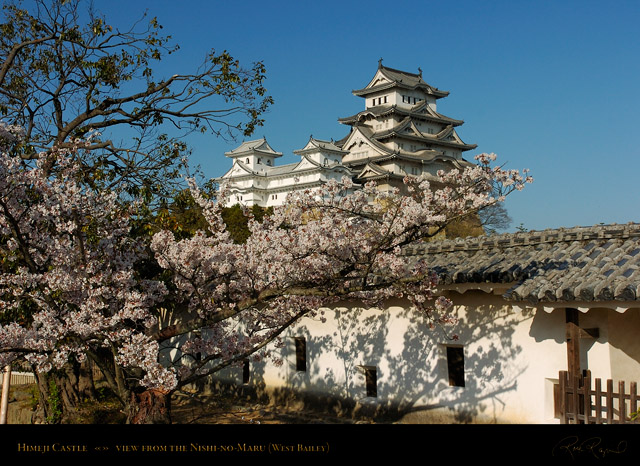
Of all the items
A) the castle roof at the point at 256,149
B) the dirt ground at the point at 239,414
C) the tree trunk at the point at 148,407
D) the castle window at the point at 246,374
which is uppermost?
the castle roof at the point at 256,149

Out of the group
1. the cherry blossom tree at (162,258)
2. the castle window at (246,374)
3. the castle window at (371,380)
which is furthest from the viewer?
the castle window at (246,374)

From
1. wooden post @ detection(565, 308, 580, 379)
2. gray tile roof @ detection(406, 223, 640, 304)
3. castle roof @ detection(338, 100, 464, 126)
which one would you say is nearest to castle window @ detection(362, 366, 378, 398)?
gray tile roof @ detection(406, 223, 640, 304)

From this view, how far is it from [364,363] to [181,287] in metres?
4.96

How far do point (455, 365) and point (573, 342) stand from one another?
2.78 metres

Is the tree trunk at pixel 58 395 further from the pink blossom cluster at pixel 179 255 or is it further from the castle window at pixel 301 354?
the castle window at pixel 301 354

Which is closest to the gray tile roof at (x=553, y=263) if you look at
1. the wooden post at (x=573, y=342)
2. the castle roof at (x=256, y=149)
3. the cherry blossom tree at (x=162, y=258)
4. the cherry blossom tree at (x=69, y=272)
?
the wooden post at (x=573, y=342)

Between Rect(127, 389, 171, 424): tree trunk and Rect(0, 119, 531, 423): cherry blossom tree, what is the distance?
1 centimetres

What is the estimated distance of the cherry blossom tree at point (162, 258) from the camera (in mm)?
7539

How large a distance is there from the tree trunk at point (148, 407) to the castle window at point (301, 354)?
224 inches

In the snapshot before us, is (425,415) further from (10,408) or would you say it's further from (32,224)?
(10,408)

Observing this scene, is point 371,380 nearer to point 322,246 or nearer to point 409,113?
point 322,246

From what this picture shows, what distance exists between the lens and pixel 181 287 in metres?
8.82
